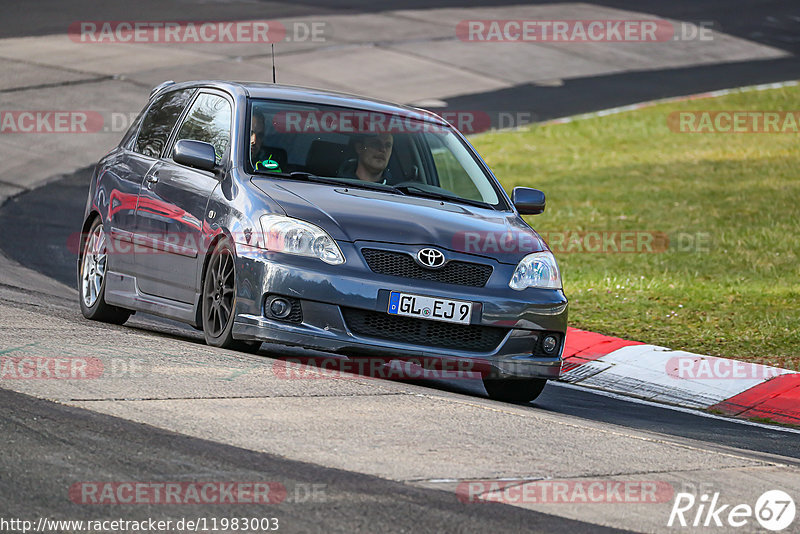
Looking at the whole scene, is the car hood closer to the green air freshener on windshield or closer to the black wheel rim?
the green air freshener on windshield

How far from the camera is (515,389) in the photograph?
28.8ft

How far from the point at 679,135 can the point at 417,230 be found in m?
17.5

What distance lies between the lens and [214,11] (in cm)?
3155

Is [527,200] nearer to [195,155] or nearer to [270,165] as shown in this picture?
[270,165]

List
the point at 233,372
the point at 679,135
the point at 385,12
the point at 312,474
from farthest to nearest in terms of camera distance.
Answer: the point at 385,12 < the point at 679,135 < the point at 233,372 < the point at 312,474

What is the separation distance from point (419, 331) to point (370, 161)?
4.89ft

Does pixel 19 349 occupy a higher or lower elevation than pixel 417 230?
lower

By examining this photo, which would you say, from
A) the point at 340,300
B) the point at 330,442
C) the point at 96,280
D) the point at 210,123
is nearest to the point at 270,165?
the point at 210,123

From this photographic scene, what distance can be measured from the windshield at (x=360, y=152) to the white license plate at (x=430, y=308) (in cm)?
115

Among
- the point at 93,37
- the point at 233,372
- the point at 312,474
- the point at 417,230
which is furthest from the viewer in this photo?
the point at 93,37

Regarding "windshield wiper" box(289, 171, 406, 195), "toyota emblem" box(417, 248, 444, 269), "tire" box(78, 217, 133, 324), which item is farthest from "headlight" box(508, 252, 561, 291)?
"tire" box(78, 217, 133, 324)

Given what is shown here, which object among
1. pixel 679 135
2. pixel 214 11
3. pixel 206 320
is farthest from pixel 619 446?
pixel 214 11

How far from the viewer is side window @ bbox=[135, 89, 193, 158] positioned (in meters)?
9.73

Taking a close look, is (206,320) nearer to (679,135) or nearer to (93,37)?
(679,135)
